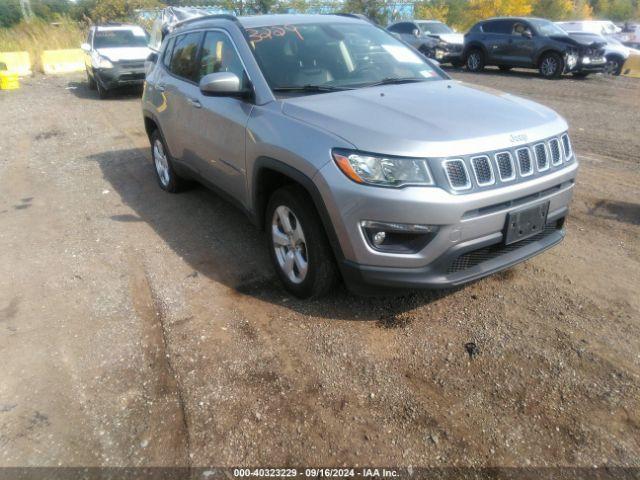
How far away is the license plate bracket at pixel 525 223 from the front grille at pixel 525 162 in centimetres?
21

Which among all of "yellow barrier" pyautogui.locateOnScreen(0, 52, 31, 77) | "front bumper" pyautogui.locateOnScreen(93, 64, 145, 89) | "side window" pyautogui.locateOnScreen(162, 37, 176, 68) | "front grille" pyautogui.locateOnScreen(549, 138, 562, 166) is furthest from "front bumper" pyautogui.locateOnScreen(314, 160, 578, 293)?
"yellow barrier" pyautogui.locateOnScreen(0, 52, 31, 77)

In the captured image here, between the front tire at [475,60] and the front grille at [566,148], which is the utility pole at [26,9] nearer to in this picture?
the front tire at [475,60]

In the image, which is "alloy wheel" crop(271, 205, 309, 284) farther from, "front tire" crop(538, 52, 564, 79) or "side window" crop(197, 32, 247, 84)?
"front tire" crop(538, 52, 564, 79)

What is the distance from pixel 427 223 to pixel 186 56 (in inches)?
130

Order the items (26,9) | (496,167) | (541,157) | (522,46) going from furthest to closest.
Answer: (26,9) → (522,46) → (541,157) → (496,167)

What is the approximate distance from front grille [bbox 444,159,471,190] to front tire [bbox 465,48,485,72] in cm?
1591

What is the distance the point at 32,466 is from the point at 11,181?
17.4ft

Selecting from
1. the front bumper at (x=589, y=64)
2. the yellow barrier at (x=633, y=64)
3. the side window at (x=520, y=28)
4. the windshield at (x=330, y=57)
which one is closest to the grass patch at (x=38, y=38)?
the side window at (x=520, y=28)

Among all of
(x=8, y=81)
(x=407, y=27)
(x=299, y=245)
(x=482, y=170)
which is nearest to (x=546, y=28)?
(x=407, y=27)

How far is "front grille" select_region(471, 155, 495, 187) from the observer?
2783 mm

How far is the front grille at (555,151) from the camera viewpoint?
3.20 meters

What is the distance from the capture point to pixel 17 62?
1844 cm

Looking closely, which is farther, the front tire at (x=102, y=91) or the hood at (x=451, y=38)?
the hood at (x=451, y=38)

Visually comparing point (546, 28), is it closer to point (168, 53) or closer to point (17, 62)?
point (168, 53)
